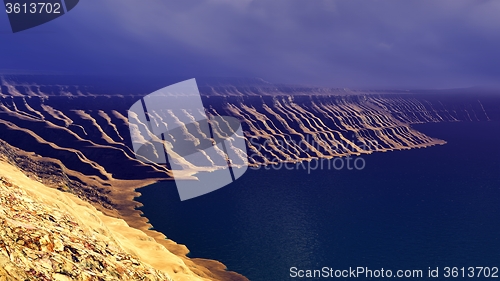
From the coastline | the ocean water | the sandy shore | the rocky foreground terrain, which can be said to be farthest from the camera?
the ocean water

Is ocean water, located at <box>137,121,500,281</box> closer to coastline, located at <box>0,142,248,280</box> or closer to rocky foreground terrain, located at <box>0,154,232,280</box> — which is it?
coastline, located at <box>0,142,248,280</box>

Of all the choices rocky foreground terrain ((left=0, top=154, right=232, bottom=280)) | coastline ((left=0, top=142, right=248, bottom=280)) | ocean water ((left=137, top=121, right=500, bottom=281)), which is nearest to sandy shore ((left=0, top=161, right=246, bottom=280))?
coastline ((left=0, top=142, right=248, bottom=280))

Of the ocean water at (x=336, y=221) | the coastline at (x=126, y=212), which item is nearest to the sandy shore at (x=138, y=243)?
the coastline at (x=126, y=212)

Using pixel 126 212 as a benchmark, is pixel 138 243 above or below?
below

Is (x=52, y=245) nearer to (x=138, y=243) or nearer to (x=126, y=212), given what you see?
(x=138, y=243)

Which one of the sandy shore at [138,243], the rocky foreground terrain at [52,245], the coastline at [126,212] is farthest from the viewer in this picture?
the coastline at [126,212]

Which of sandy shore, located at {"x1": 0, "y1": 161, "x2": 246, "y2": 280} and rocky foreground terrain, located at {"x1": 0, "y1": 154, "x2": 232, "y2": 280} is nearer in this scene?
rocky foreground terrain, located at {"x1": 0, "y1": 154, "x2": 232, "y2": 280}

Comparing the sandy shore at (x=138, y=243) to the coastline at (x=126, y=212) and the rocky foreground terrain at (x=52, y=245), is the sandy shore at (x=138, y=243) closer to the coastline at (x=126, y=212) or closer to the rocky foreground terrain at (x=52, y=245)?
the coastline at (x=126, y=212)

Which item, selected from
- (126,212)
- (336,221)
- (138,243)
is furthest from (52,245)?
A: (336,221)

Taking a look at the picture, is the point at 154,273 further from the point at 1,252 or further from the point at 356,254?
the point at 356,254
